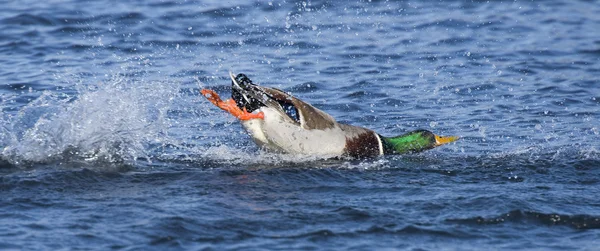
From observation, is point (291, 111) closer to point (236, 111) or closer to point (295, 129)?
point (295, 129)

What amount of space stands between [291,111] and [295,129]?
180 mm

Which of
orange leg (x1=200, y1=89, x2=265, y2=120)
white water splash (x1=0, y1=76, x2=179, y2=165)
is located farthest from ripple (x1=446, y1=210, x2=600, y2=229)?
white water splash (x1=0, y1=76, x2=179, y2=165)

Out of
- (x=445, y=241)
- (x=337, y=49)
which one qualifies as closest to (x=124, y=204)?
(x=445, y=241)

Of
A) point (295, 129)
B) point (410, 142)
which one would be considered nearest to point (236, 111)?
point (295, 129)

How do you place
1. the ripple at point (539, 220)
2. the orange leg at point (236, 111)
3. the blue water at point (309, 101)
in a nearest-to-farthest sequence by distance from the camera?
1. the blue water at point (309, 101)
2. the ripple at point (539, 220)
3. the orange leg at point (236, 111)

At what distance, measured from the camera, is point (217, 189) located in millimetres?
7664

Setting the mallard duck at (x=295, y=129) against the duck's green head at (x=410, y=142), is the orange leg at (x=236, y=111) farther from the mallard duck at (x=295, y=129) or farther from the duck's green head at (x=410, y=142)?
the duck's green head at (x=410, y=142)

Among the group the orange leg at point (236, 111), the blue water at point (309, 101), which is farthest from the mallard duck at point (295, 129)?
the blue water at point (309, 101)

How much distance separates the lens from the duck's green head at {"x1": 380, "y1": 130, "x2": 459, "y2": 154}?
29.0ft

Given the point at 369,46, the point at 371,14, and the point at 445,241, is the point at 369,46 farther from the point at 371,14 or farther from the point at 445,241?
the point at 445,241

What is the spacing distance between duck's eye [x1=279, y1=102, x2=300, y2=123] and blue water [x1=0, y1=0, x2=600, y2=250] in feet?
1.17

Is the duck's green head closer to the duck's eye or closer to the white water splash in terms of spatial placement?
the duck's eye

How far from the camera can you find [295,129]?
8266mm

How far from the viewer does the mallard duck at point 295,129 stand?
8023 millimetres
